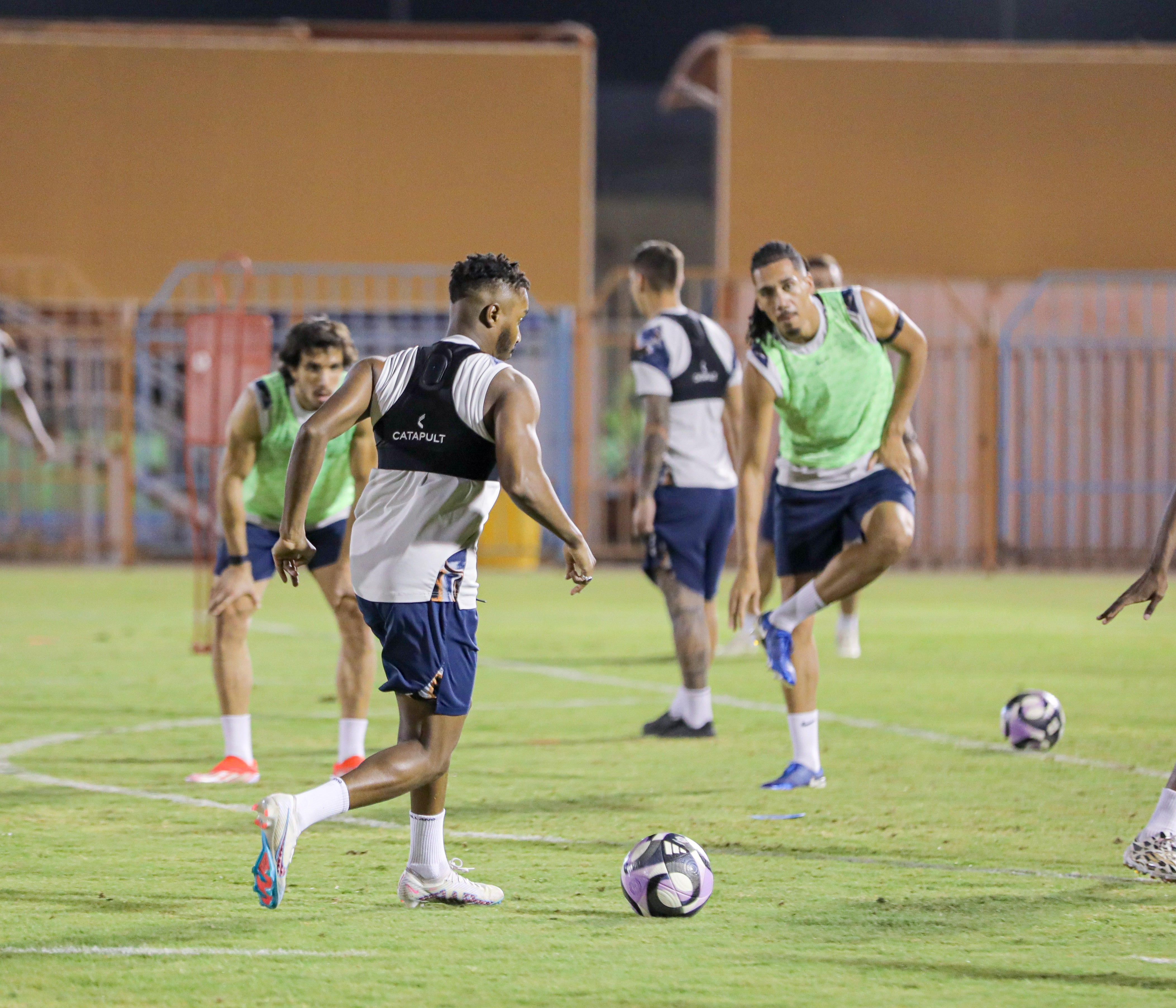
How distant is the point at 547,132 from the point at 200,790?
1944 cm

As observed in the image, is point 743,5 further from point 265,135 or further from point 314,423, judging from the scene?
point 314,423

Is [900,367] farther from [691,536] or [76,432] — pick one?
[76,432]

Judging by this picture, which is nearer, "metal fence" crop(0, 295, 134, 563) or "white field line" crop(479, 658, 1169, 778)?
"white field line" crop(479, 658, 1169, 778)

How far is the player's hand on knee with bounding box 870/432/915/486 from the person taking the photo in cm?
777

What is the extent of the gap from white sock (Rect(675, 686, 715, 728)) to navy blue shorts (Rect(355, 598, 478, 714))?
3.98 metres

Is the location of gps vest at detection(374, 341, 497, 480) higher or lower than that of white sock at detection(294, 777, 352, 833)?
higher

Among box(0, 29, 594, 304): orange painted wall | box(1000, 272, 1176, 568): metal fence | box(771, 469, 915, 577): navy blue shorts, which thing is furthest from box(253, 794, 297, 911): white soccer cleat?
box(0, 29, 594, 304): orange painted wall

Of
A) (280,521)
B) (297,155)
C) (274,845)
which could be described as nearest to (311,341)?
(280,521)

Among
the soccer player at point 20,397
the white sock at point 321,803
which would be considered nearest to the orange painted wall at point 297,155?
the soccer player at point 20,397

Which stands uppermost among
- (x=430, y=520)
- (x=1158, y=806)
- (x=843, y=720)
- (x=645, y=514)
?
(x=430, y=520)

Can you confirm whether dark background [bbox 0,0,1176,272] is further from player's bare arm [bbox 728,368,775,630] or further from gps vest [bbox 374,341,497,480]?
gps vest [bbox 374,341,497,480]

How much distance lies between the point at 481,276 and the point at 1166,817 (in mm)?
2926

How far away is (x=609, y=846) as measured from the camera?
6398 millimetres

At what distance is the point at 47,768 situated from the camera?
8.07 meters
